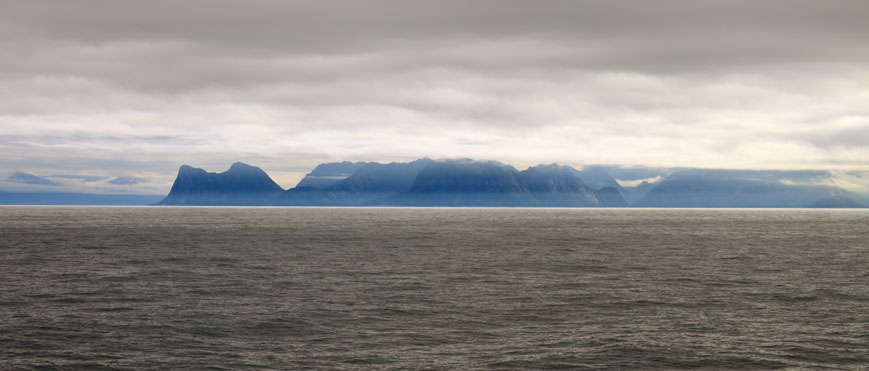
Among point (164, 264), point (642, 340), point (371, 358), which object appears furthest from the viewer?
point (164, 264)

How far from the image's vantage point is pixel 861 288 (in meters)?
54.3

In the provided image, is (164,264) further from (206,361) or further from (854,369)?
(854,369)

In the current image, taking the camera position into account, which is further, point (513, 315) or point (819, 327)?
point (513, 315)

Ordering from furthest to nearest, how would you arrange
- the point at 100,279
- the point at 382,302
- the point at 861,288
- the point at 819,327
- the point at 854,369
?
the point at 100,279 → the point at 861,288 → the point at 382,302 → the point at 819,327 → the point at 854,369

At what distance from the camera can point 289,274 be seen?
2549 inches

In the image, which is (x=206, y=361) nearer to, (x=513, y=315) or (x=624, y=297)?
(x=513, y=315)

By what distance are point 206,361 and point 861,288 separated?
5142cm

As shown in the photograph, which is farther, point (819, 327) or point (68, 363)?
point (819, 327)

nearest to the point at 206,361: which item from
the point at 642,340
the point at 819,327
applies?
the point at 642,340

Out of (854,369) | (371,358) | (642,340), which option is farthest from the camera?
(642,340)

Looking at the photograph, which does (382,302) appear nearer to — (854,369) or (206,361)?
(206,361)

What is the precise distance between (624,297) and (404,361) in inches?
961

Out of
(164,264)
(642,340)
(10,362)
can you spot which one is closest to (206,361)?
(10,362)

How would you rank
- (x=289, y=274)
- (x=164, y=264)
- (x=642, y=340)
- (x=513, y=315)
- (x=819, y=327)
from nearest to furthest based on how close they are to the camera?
(x=642, y=340) < (x=819, y=327) < (x=513, y=315) < (x=289, y=274) < (x=164, y=264)
